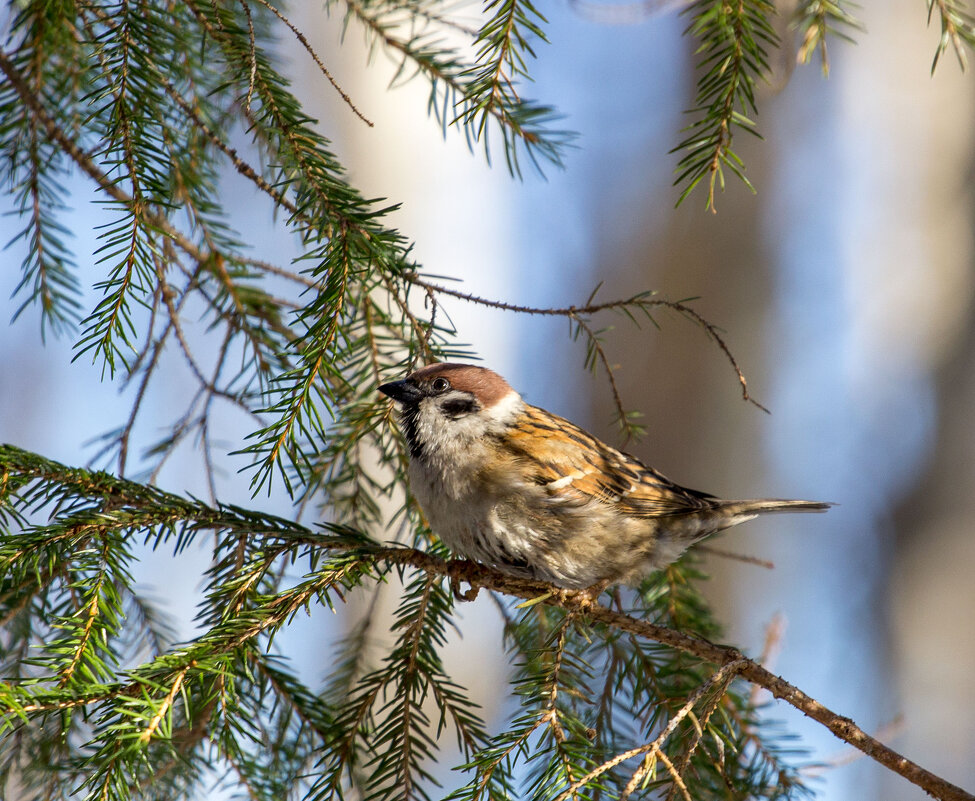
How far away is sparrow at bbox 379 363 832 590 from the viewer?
2.31 metres

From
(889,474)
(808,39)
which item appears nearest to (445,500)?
(808,39)

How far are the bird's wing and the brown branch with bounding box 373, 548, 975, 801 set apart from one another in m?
0.37

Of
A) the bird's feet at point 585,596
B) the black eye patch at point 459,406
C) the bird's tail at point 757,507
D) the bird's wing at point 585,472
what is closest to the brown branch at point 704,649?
the bird's feet at point 585,596

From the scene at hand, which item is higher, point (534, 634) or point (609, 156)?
point (609, 156)

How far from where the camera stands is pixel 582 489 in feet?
8.29

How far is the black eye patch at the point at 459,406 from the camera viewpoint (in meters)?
2.56

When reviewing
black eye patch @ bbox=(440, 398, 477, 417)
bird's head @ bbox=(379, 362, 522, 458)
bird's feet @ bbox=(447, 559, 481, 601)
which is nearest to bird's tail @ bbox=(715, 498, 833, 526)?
bird's head @ bbox=(379, 362, 522, 458)

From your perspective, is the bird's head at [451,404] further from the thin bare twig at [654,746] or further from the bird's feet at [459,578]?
the thin bare twig at [654,746]

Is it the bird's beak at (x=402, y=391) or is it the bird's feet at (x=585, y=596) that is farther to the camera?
the bird's beak at (x=402, y=391)

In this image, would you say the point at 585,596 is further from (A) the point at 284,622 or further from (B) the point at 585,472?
(A) the point at 284,622

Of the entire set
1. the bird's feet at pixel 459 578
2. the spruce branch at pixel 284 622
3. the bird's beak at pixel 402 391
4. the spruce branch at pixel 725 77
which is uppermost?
the spruce branch at pixel 725 77

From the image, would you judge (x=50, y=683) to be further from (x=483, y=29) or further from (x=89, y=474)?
(x=483, y=29)

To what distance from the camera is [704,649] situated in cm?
171

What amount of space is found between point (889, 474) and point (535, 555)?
4459 millimetres
